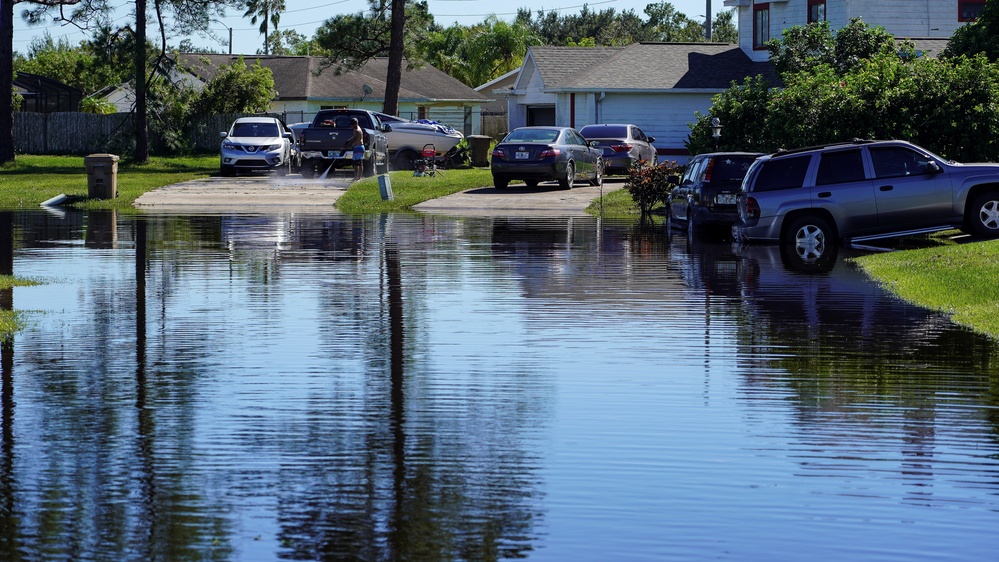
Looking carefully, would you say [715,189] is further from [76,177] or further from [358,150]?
[76,177]

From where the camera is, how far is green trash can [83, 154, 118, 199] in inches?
1471

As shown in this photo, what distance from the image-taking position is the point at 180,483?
8.25m

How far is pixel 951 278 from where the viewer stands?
56.6 feet

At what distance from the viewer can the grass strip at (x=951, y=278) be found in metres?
14.8

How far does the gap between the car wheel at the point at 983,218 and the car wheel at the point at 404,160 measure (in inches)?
1066

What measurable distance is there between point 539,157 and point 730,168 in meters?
12.2


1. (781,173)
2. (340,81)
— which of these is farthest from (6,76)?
(781,173)

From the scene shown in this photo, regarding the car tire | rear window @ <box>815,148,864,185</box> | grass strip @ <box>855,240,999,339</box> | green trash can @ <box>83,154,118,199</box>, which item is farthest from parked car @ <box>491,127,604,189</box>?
grass strip @ <box>855,240,999,339</box>

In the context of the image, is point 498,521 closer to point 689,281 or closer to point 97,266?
point 689,281

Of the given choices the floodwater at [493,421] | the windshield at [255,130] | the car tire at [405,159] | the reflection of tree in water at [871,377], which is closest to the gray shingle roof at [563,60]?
the car tire at [405,159]

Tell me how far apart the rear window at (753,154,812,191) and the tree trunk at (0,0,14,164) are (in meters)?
36.2

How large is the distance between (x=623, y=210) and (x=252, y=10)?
21082 mm

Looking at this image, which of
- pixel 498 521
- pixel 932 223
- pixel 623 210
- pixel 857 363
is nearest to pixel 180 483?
pixel 498 521

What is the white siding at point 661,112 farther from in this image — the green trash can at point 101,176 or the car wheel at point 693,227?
the car wheel at point 693,227
